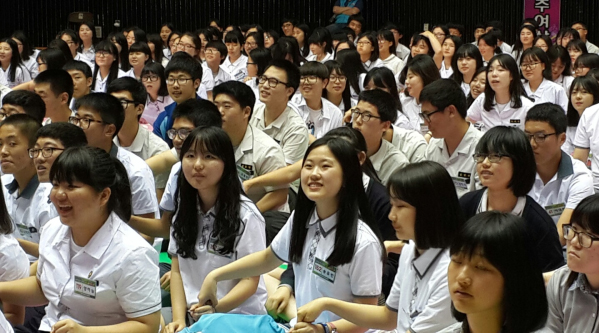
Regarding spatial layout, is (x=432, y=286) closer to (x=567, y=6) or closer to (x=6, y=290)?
(x=6, y=290)

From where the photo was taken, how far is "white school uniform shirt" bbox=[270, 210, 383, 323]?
2635 mm

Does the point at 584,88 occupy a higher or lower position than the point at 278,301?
higher

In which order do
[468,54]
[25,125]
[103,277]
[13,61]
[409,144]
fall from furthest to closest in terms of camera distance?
[13,61], [468,54], [409,144], [25,125], [103,277]

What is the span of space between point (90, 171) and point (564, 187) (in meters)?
2.23

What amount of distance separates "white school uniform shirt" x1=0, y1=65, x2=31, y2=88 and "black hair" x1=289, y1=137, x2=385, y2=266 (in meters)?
5.35

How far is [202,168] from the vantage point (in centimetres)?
294

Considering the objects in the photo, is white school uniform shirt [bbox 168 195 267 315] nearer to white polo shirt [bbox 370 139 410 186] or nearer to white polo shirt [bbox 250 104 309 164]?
white polo shirt [bbox 370 139 410 186]

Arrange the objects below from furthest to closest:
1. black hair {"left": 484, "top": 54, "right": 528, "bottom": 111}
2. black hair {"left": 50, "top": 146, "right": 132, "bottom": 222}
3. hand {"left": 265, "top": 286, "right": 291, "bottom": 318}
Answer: black hair {"left": 484, "top": 54, "right": 528, "bottom": 111}, hand {"left": 265, "top": 286, "right": 291, "bottom": 318}, black hair {"left": 50, "top": 146, "right": 132, "bottom": 222}

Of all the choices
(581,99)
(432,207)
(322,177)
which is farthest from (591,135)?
(432,207)

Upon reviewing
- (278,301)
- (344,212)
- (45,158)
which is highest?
(45,158)

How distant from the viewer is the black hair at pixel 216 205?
9.70 ft

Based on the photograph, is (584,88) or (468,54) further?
(468,54)

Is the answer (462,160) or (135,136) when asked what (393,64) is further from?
(135,136)

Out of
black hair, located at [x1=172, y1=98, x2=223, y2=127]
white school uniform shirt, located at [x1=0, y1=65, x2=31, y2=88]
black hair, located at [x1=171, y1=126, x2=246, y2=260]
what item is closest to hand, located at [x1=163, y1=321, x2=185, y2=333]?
black hair, located at [x1=171, y1=126, x2=246, y2=260]
